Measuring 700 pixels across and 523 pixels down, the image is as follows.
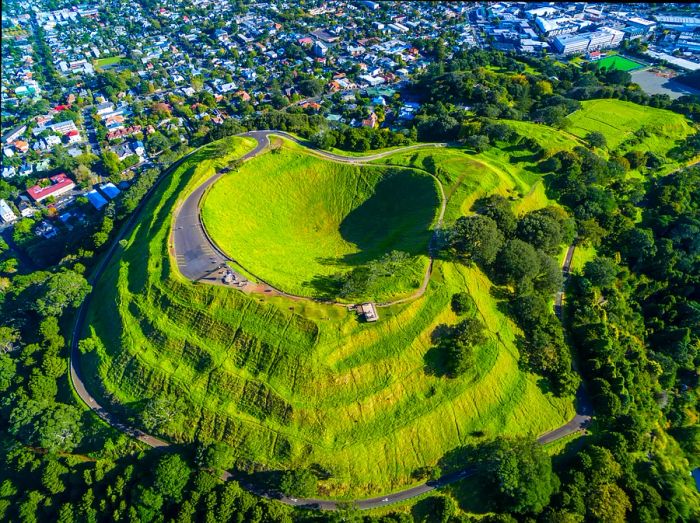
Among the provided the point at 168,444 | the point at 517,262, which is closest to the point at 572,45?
the point at 517,262

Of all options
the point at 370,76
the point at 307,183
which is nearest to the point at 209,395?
the point at 307,183

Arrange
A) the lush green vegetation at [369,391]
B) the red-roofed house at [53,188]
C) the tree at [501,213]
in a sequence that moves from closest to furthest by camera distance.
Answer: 1. the lush green vegetation at [369,391]
2. the tree at [501,213]
3. the red-roofed house at [53,188]

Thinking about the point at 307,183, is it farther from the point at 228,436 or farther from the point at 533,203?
the point at 228,436

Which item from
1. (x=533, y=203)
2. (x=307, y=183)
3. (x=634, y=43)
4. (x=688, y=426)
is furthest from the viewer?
(x=634, y=43)

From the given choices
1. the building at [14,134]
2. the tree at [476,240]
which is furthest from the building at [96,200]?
the tree at [476,240]

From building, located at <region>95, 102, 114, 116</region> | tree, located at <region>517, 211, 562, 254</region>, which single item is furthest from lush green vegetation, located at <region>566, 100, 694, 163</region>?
building, located at <region>95, 102, 114, 116</region>

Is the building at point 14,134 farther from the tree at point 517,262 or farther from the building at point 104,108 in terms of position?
the tree at point 517,262

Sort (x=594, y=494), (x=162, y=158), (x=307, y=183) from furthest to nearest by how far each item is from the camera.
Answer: (x=162, y=158) → (x=307, y=183) → (x=594, y=494)

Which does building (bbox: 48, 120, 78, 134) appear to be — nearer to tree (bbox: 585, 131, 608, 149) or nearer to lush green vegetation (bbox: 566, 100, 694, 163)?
lush green vegetation (bbox: 566, 100, 694, 163)
